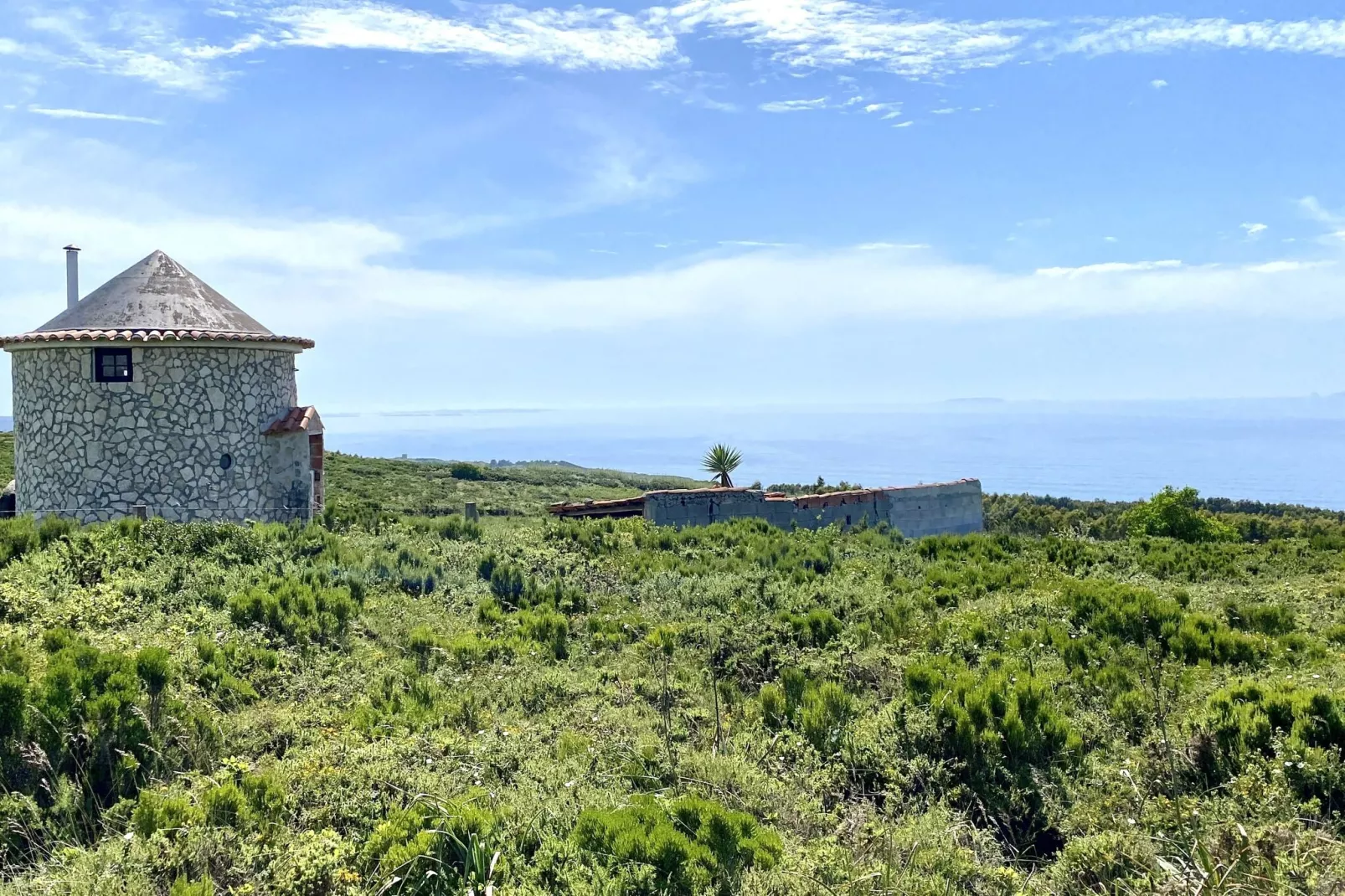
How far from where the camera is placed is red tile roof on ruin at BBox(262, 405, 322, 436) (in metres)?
15.8

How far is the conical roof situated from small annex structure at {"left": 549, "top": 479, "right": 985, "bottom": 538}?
7.37 metres

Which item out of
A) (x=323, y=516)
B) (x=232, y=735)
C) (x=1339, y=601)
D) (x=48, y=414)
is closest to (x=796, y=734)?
(x=232, y=735)

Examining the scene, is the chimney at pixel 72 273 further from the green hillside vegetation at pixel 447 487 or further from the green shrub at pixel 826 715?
the green shrub at pixel 826 715

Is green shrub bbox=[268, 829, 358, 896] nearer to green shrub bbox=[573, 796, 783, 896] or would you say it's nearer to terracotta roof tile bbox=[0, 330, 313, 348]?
green shrub bbox=[573, 796, 783, 896]

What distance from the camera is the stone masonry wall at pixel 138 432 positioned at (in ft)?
48.0

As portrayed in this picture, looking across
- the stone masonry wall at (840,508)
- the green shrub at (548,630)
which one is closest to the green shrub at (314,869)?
the green shrub at (548,630)

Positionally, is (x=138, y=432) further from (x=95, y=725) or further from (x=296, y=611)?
(x=95, y=725)

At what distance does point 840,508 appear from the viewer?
20469 millimetres

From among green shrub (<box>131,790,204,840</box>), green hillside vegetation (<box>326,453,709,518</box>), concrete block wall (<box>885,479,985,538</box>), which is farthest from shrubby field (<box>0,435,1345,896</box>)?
green hillside vegetation (<box>326,453,709,518</box>)

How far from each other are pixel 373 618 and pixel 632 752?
4.62 m

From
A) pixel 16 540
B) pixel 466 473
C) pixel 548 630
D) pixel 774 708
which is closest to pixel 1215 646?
pixel 774 708

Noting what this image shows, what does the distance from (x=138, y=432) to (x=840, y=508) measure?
1417cm

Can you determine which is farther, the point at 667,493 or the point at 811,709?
the point at 667,493

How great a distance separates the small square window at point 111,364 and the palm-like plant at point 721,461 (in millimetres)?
17773
